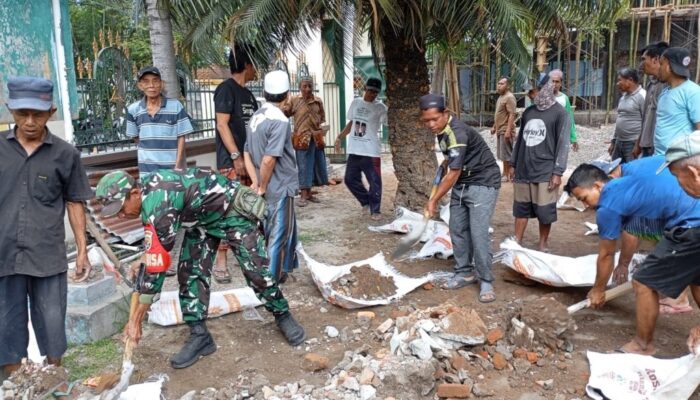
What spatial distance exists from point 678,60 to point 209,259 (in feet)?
12.6

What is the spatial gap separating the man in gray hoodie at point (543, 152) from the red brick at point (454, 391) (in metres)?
2.52

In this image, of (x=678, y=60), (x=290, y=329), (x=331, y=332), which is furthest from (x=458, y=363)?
(x=678, y=60)

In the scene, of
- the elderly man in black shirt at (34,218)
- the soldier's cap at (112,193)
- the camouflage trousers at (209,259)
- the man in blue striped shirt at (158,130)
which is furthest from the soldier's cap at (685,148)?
the man in blue striped shirt at (158,130)

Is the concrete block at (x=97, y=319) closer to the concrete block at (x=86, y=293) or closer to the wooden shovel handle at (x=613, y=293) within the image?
the concrete block at (x=86, y=293)

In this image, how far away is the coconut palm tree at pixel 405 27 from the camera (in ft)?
16.7

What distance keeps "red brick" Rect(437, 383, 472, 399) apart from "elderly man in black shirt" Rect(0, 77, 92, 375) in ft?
6.49

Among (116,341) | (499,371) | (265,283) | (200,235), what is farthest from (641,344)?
(116,341)

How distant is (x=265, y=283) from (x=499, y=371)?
57.5 inches

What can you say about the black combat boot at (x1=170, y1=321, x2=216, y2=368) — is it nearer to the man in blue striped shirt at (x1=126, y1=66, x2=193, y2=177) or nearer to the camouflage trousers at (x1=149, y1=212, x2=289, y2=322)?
the camouflage trousers at (x1=149, y1=212, x2=289, y2=322)

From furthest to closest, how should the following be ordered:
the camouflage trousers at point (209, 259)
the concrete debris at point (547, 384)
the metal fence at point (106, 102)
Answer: the metal fence at point (106, 102) → the camouflage trousers at point (209, 259) → the concrete debris at point (547, 384)

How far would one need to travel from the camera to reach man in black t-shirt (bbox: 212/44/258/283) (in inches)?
183

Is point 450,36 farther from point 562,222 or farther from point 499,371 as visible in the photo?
point 499,371

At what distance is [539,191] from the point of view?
16.6ft

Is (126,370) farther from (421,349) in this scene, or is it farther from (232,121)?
(232,121)
